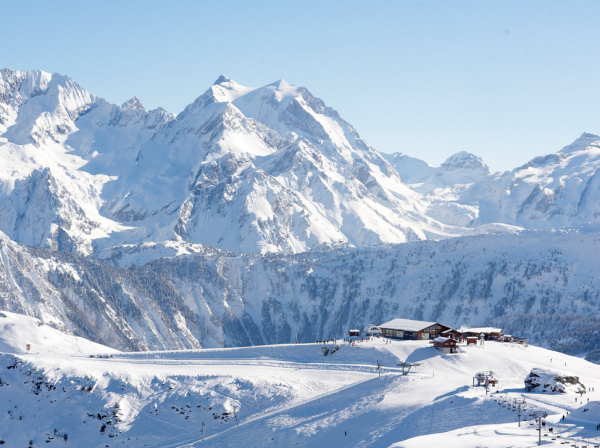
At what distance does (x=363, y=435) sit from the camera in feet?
326

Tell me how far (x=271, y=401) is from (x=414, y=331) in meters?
49.6

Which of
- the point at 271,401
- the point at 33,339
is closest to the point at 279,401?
the point at 271,401

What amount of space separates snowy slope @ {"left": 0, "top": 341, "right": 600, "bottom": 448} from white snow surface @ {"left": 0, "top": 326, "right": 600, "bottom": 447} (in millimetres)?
185

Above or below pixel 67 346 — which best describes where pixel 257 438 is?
below

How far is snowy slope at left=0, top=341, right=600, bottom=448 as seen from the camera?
327 ft

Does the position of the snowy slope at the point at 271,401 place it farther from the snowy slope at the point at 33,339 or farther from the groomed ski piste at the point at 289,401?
the snowy slope at the point at 33,339

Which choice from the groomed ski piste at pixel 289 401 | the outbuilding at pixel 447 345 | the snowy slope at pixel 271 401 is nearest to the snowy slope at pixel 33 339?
the groomed ski piste at pixel 289 401

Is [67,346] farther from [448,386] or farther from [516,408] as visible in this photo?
[516,408]

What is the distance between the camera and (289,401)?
385 feet

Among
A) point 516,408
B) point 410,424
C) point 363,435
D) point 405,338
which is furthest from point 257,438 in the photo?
point 405,338

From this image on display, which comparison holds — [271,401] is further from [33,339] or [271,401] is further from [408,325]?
[33,339]

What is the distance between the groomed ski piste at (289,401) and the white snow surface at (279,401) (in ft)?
0.59

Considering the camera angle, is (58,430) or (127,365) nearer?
(58,430)

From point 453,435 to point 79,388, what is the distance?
65310 millimetres
